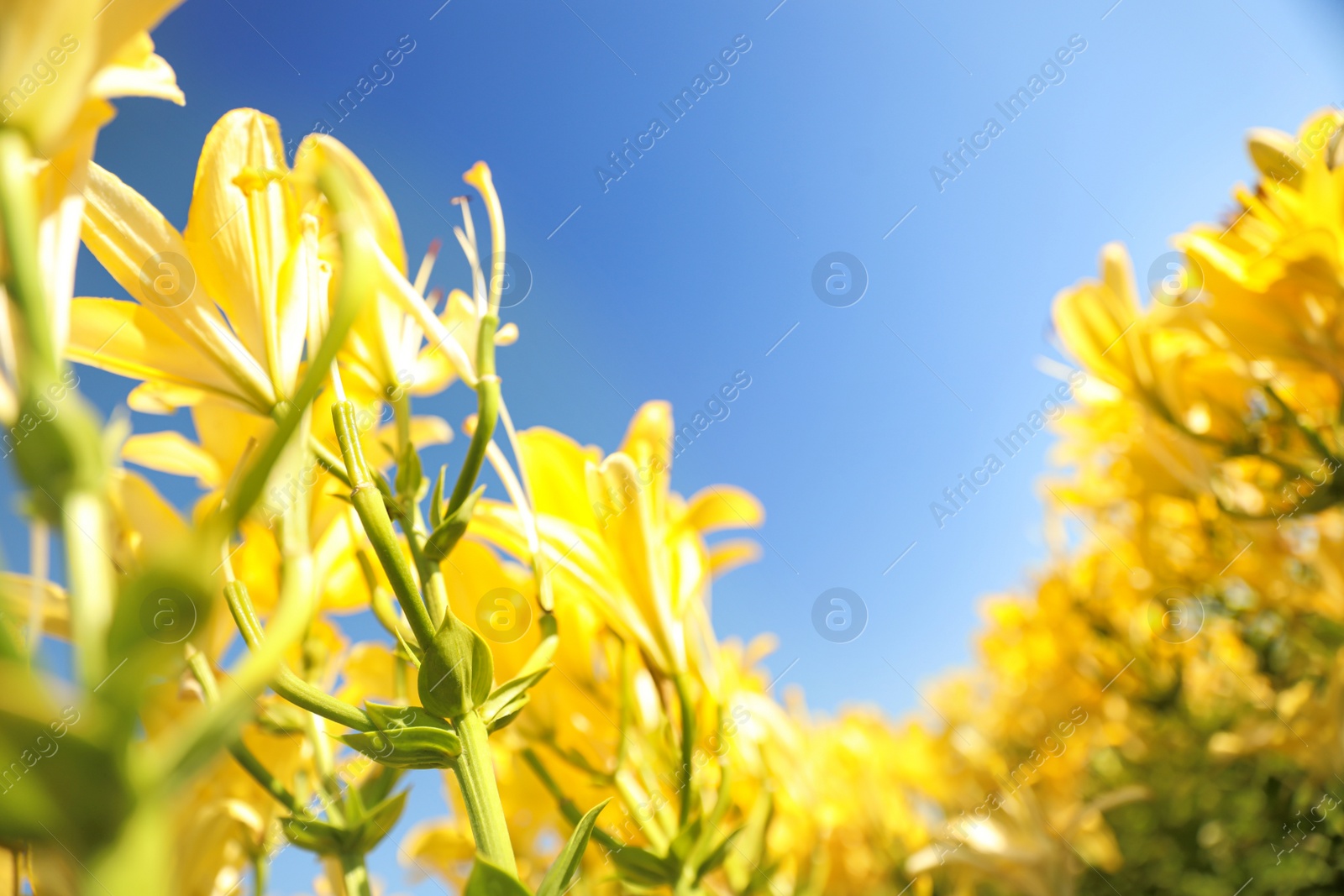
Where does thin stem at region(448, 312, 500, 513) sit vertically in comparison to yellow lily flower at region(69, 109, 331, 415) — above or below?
below

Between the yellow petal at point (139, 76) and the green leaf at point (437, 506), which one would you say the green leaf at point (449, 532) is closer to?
the green leaf at point (437, 506)

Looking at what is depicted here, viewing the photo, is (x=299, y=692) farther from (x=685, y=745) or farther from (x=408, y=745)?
(x=685, y=745)

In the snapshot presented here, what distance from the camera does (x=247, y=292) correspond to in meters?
0.30

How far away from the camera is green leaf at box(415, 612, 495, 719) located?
25 centimetres

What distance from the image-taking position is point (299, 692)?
23 cm

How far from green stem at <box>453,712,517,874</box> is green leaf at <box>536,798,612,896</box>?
0.02 meters

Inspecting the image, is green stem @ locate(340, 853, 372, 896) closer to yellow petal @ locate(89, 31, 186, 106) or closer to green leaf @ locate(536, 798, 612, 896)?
green leaf @ locate(536, 798, 612, 896)

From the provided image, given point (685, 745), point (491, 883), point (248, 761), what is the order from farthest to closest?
point (685, 745)
point (248, 761)
point (491, 883)

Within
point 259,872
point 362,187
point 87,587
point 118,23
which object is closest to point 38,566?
point 87,587

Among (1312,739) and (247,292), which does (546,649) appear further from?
(1312,739)

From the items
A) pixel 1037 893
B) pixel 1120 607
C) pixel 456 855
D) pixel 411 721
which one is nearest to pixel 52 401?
pixel 411 721

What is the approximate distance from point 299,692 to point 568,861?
0.32 feet

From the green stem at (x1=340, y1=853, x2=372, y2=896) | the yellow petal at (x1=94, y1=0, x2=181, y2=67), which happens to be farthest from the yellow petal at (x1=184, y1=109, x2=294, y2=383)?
the green stem at (x1=340, y1=853, x2=372, y2=896)

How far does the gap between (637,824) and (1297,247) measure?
2.17ft
